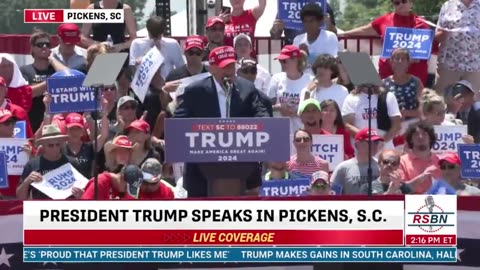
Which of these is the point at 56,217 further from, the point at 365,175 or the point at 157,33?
the point at 157,33

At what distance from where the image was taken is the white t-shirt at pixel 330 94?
14906mm

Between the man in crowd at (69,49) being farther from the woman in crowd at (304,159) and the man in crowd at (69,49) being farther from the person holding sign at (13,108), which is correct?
the woman in crowd at (304,159)

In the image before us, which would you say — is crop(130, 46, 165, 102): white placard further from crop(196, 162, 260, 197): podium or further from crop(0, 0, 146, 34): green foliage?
crop(0, 0, 146, 34): green foliage

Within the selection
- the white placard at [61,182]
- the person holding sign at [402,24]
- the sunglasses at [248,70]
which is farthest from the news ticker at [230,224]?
the person holding sign at [402,24]

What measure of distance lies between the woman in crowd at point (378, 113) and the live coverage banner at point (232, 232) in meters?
3.68

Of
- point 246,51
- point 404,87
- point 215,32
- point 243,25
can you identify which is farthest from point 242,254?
point 243,25

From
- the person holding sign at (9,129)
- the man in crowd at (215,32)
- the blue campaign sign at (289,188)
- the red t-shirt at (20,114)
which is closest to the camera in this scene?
the blue campaign sign at (289,188)

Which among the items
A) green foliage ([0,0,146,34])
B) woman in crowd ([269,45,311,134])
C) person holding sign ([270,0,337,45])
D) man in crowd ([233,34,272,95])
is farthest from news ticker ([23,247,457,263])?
green foliage ([0,0,146,34])

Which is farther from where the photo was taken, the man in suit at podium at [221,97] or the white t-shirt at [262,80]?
the white t-shirt at [262,80]

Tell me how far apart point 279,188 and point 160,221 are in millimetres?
1378

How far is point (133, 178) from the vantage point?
39.0ft

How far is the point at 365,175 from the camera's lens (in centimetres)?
1281

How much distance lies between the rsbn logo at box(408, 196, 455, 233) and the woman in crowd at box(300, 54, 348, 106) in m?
4.09

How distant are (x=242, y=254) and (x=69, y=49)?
5690mm
